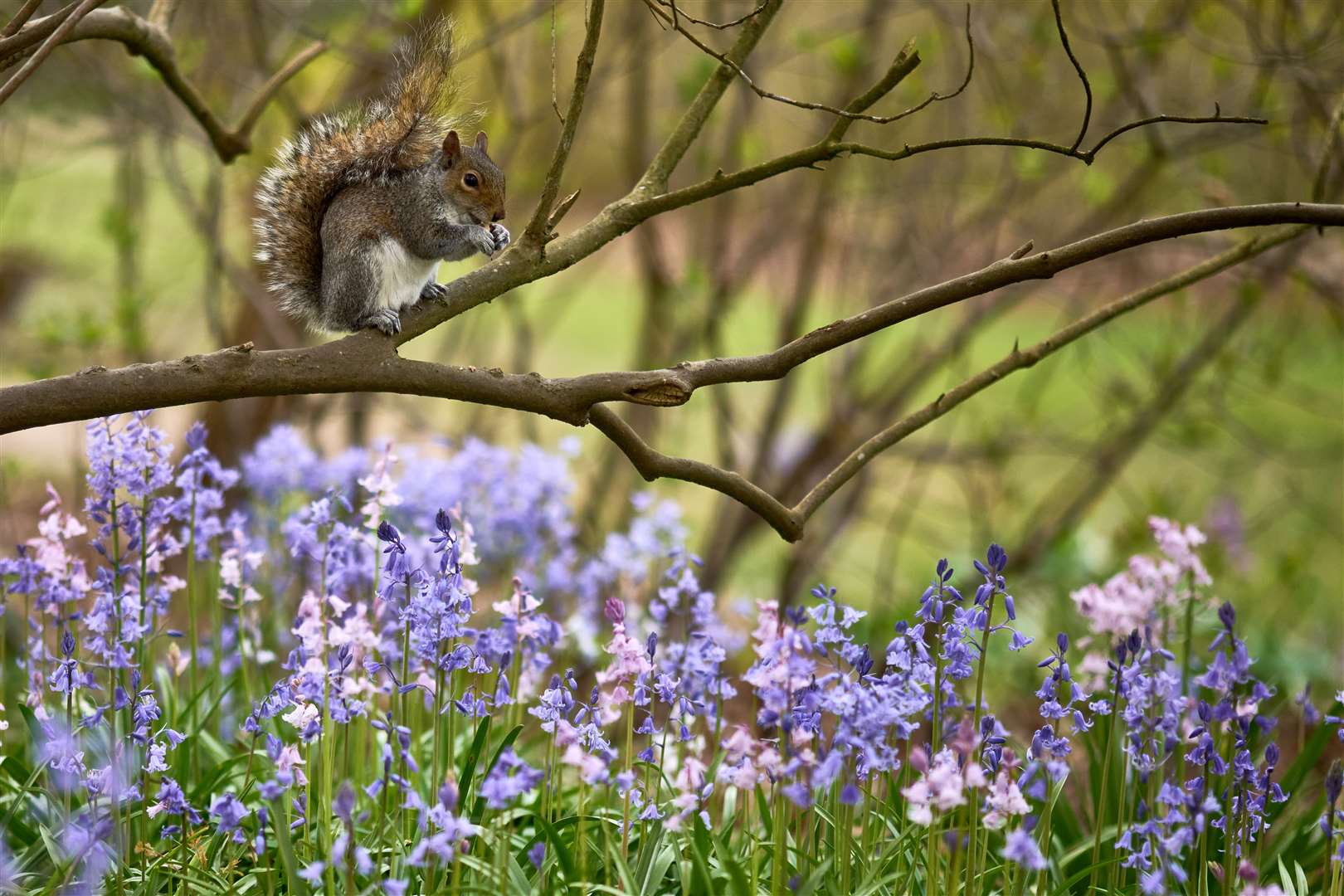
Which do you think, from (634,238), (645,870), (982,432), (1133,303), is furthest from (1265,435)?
(645,870)

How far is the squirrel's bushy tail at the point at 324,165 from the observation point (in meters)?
2.81

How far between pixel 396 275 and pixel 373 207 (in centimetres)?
19

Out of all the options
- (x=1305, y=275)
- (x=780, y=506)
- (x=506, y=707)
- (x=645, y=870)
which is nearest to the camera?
(x=645, y=870)

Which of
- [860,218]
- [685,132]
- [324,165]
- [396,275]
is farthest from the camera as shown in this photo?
[860,218]

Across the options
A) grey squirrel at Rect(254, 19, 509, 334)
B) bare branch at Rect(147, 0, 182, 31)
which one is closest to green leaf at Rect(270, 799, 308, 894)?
grey squirrel at Rect(254, 19, 509, 334)

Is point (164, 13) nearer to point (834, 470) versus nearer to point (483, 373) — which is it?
point (483, 373)

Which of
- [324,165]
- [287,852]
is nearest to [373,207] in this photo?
[324,165]

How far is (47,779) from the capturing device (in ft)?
8.70

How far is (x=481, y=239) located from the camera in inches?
115

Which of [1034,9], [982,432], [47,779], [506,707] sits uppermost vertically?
[1034,9]

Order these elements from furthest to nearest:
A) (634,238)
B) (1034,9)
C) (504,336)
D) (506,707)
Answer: (504,336)
(1034,9)
(634,238)
(506,707)

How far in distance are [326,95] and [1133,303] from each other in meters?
4.05

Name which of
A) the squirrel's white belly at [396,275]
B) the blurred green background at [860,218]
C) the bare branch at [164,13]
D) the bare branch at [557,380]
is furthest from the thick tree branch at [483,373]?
the blurred green background at [860,218]

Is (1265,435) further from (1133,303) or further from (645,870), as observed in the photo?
(645,870)
